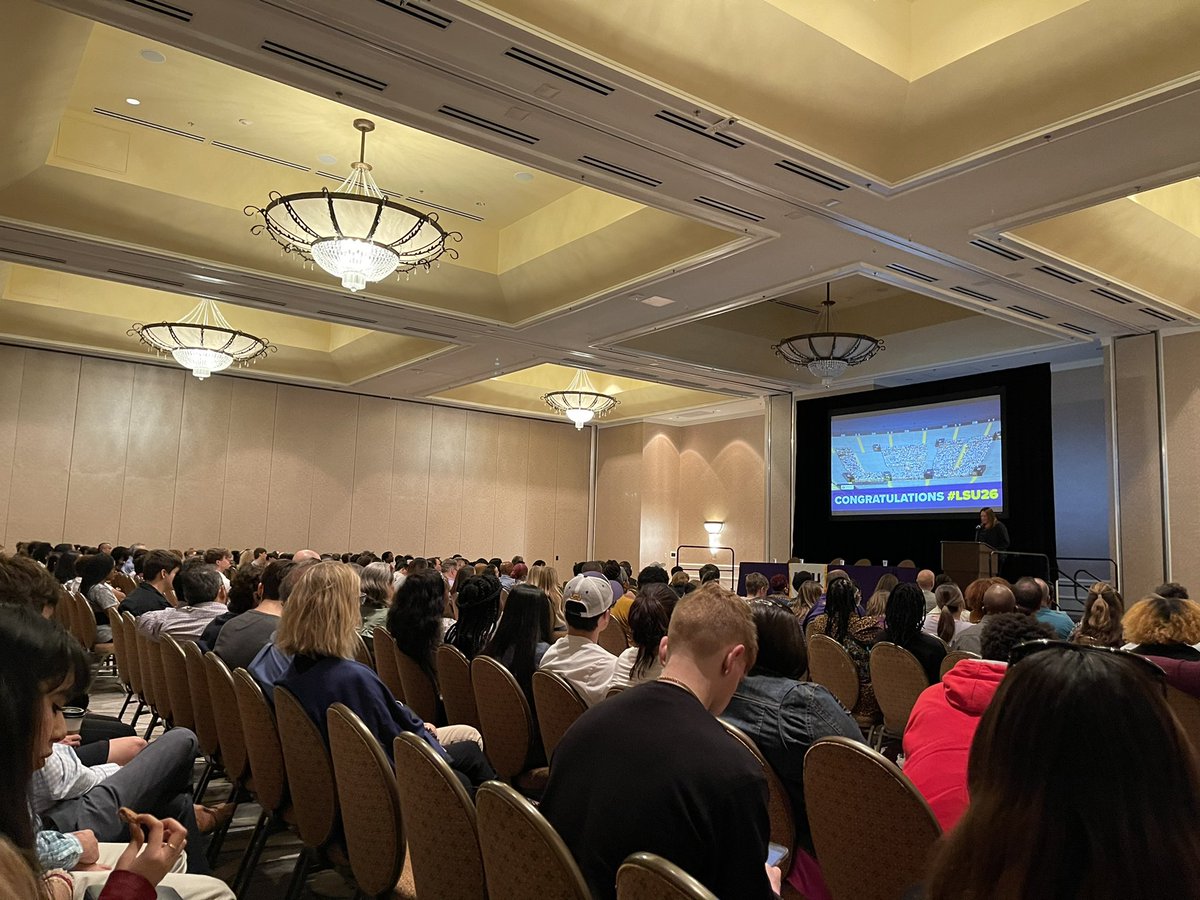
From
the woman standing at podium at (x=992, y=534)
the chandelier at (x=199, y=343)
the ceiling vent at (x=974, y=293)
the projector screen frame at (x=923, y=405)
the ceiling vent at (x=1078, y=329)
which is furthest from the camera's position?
the projector screen frame at (x=923, y=405)

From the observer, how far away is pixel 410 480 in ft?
54.3

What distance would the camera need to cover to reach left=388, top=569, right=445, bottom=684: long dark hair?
4.34 m

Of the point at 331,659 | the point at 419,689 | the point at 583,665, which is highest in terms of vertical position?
the point at 331,659

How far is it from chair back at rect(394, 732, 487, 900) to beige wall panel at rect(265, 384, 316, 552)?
1381cm

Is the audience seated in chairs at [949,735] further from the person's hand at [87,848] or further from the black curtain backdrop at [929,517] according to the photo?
the black curtain backdrop at [929,517]

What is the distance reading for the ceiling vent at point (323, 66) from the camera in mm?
5055

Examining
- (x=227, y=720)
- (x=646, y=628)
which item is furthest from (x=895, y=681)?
(x=227, y=720)

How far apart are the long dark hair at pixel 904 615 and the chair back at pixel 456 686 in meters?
2.22

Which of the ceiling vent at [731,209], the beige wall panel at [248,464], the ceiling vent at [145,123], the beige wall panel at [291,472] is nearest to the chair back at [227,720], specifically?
the ceiling vent at [731,209]

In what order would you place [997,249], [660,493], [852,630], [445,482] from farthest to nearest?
1. [660,493]
2. [445,482]
3. [997,249]
4. [852,630]

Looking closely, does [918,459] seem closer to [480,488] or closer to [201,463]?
[480,488]

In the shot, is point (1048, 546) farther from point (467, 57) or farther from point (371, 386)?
point (371, 386)

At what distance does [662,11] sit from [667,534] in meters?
13.6

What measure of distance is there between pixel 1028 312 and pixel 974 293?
101 centimetres
